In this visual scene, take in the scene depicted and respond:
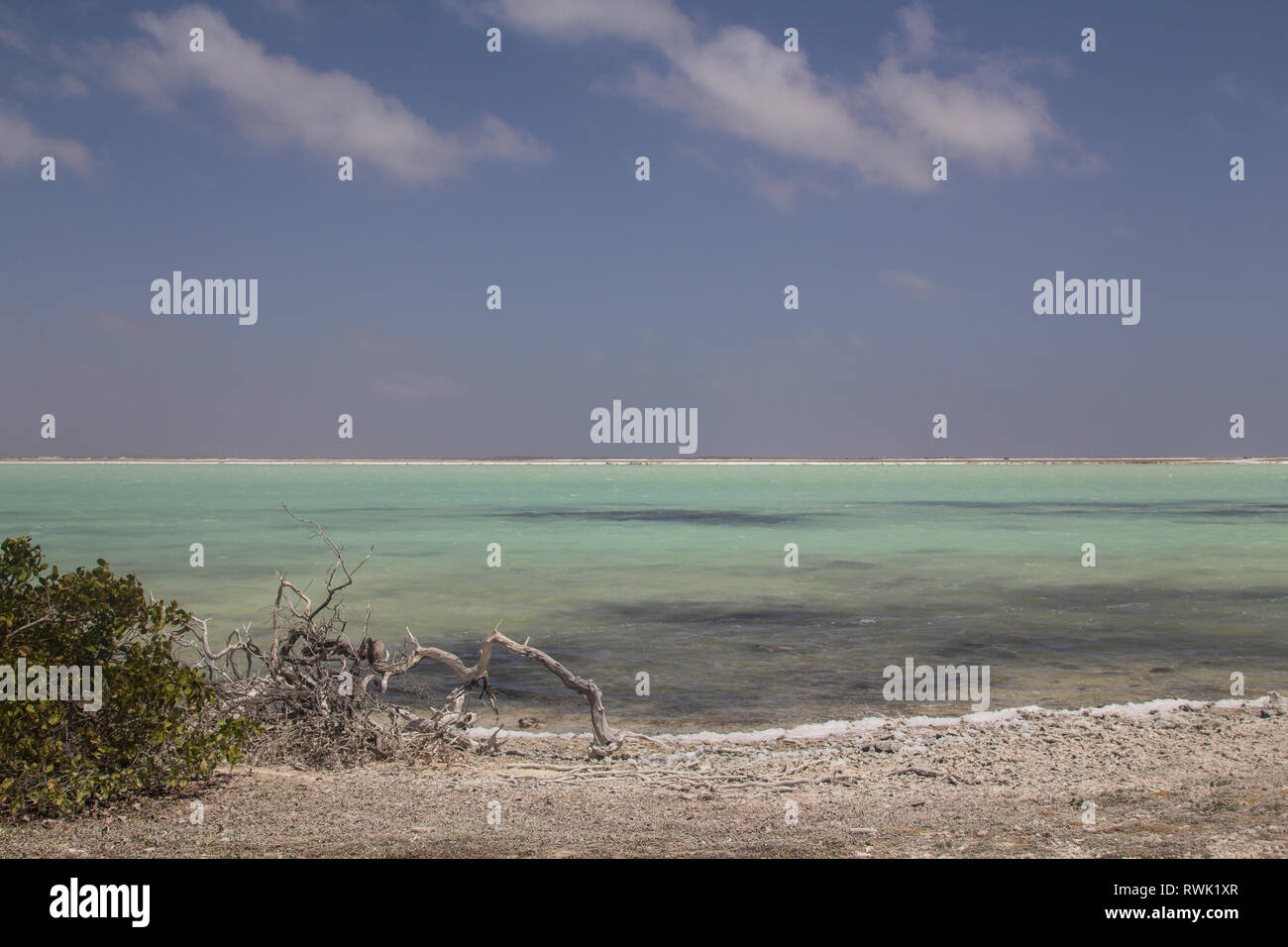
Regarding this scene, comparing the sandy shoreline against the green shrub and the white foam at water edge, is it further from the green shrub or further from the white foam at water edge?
the white foam at water edge

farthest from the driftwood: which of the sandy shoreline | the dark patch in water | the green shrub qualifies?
the dark patch in water

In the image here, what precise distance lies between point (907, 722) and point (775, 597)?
11071 millimetres

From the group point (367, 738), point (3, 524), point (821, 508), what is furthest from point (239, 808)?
point (821, 508)

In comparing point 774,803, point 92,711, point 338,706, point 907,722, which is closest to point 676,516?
point 907,722

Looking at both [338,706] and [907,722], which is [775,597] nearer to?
[907,722]

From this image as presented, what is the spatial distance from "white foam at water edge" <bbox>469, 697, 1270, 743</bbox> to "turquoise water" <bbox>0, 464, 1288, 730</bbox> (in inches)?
22.2

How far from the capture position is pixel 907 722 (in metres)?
11.5

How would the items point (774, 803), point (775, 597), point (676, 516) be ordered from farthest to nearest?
point (676, 516), point (775, 597), point (774, 803)

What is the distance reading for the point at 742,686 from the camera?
1375 centimetres

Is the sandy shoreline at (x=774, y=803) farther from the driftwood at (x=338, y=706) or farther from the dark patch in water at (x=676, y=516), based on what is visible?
the dark patch in water at (x=676, y=516)

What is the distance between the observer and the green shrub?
695 centimetres

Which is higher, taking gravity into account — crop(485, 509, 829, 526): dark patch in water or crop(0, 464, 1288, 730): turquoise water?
crop(485, 509, 829, 526): dark patch in water

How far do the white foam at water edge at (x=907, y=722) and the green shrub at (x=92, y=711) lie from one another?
3560mm

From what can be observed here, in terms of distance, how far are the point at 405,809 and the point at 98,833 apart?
1.94 metres
